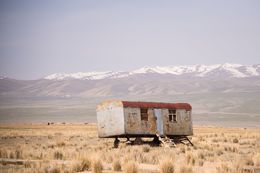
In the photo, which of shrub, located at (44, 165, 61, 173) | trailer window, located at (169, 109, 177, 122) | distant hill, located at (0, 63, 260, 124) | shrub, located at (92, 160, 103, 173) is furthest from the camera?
distant hill, located at (0, 63, 260, 124)

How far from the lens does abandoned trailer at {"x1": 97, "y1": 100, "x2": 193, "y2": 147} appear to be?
990 inches

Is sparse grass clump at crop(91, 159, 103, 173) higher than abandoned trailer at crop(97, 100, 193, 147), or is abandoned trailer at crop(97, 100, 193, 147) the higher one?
abandoned trailer at crop(97, 100, 193, 147)

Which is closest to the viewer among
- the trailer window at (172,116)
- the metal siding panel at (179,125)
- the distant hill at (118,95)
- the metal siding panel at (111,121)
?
the metal siding panel at (111,121)

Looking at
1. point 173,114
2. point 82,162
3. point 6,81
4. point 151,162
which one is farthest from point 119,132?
point 6,81

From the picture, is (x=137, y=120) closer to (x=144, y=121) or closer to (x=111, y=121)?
(x=144, y=121)

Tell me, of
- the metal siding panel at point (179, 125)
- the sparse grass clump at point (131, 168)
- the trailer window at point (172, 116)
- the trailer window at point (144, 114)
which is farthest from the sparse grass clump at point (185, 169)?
the trailer window at point (172, 116)

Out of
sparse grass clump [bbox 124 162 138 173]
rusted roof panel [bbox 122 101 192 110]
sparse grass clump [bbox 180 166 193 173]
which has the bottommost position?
sparse grass clump [bbox 180 166 193 173]

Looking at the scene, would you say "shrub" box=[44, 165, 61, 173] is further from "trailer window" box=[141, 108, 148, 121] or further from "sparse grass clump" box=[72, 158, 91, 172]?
"trailer window" box=[141, 108, 148, 121]

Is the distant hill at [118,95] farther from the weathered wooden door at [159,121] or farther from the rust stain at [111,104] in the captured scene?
the rust stain at [111,104]

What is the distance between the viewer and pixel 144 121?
2584 centimetres

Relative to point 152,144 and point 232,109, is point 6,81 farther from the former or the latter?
point 152,144

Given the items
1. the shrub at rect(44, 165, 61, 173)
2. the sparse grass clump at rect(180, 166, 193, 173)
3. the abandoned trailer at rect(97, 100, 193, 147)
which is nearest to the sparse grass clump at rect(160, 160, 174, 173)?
the sparse grass clump at rect(180, 166, 193, 173)

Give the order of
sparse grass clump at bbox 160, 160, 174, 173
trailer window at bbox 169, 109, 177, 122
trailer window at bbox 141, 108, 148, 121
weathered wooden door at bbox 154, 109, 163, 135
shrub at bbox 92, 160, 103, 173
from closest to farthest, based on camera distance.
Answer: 1. sparse grass clump at bbox 160, 160, 174, 173
2. shrub at bbox 92, 160, 103, 173
3. trailer window at bbox 141, 108, 148, 121
4. weathered wooden door at bbox 154, 109, 163, 135
5. trailer window at bbox 169, 109, 177, 122

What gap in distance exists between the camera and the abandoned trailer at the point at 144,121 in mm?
25156
